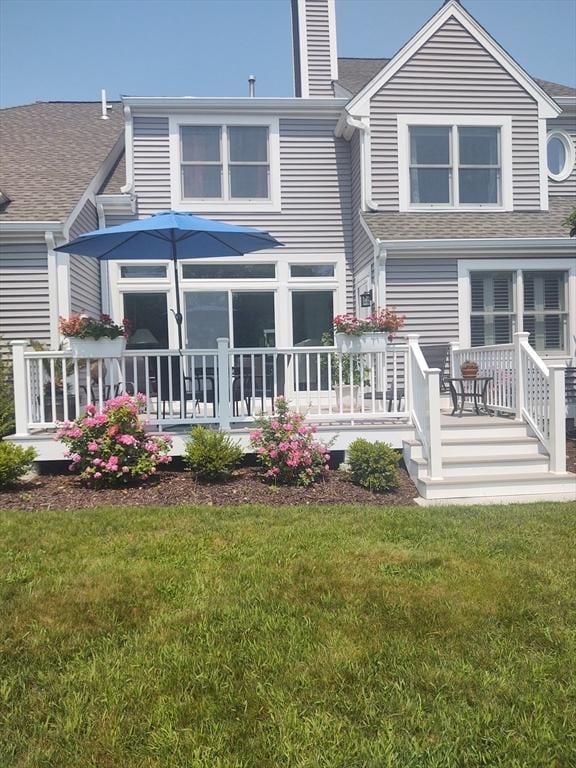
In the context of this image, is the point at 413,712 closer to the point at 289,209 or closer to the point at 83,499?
the point at 83,499

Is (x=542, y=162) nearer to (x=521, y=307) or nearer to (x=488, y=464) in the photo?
(x=521, y=307)

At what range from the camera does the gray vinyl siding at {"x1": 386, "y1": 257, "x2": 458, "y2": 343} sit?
969cm

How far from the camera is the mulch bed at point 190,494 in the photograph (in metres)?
5.70

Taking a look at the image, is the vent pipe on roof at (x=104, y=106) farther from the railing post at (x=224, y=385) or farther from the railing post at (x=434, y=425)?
the railing post at (x=434, y=425)

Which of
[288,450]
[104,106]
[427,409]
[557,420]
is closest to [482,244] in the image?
[557,420]

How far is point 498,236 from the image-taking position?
31.8 feet

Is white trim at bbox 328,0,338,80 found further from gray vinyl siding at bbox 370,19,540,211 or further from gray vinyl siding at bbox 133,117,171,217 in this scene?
gray vinyl siding at bbox 133,117,171,217

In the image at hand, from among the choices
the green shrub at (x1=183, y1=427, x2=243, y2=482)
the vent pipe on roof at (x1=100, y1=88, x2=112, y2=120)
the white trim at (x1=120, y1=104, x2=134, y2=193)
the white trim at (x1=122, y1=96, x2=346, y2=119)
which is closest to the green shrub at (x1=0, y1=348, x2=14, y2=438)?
the green shrub at (x1=183, y1=427, x2=243, y2=482)

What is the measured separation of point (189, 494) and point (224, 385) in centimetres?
159

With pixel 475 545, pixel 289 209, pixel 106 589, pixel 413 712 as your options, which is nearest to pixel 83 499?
pixel 106 589

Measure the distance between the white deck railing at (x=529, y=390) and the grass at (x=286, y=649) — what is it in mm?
2473

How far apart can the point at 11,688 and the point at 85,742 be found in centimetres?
55

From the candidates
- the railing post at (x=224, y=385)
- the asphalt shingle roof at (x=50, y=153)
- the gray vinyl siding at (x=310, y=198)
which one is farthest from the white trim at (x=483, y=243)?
the asphalt shingle roof at (x=50, y=153)

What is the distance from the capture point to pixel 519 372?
749cm
